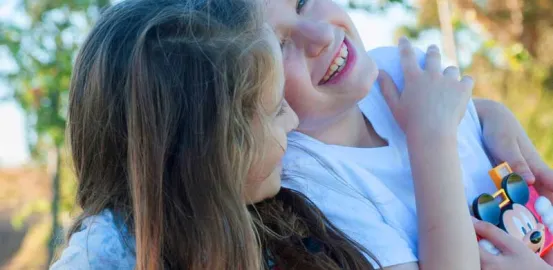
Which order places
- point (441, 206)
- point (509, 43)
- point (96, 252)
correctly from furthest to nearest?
point (509, 43) → point (441, 206) → point (96, 252)

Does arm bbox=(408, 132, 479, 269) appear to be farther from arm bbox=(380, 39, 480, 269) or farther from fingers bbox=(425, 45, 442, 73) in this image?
fingers bbox=(425, 45, 442, 73)

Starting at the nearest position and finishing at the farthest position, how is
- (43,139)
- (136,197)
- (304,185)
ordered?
(136,197) < (304,185) < (43,139)

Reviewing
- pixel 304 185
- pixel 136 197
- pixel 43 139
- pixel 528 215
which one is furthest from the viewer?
pixel 43 139

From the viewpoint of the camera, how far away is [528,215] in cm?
159

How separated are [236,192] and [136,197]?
17 centimetres

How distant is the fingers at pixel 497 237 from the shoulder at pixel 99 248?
27.9 inches

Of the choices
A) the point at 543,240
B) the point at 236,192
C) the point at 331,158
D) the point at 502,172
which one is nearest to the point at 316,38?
the point at 331,158

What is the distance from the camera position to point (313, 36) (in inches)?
57.5

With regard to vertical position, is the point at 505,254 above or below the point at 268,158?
below

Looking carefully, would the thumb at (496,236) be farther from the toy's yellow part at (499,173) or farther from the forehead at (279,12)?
the forehead at (279,12)

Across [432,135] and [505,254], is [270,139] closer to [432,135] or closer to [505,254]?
[432,135]

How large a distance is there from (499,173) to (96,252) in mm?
908

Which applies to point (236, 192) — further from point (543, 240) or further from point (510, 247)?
point (543, 240)

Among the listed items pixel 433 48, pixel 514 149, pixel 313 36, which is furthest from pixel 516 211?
pixel 313 36
